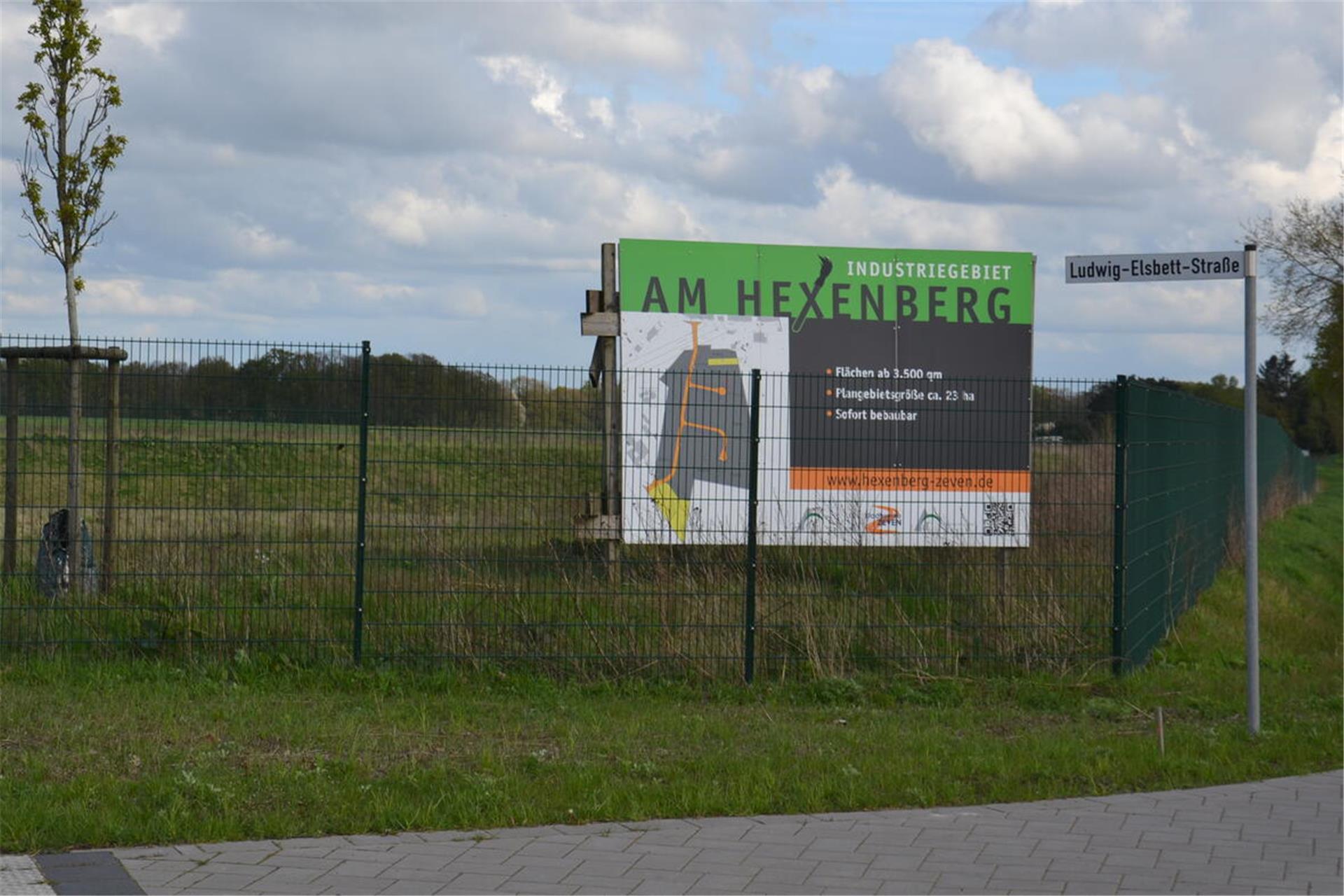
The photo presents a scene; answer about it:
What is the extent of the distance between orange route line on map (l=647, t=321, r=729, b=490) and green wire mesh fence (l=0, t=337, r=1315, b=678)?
0.19ft

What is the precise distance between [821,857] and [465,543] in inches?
193

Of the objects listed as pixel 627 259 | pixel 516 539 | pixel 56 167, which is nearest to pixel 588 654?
pixel 516 539

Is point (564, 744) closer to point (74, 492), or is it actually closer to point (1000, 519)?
point (74, 492)

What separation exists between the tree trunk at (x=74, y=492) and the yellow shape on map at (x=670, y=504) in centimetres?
A: 451

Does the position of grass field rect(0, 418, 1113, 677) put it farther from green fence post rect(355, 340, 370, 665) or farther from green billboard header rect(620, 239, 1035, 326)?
green billboard header rect(620, 239, 1035, 326)

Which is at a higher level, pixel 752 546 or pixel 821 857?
pixel 752 546

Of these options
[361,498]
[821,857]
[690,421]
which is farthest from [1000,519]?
[821,857]

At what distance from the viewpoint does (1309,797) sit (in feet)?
24.6

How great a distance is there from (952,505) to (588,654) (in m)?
4.24

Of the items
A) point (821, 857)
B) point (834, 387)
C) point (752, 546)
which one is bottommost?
point (821, 857)

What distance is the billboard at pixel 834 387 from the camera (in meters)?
12.4

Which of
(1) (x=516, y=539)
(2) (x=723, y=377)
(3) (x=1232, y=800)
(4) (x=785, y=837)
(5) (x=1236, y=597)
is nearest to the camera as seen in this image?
(4) (x=785, y=837)

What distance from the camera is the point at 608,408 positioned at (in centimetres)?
1099

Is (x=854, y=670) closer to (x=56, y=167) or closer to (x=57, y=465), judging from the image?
(x=57, y=465)
